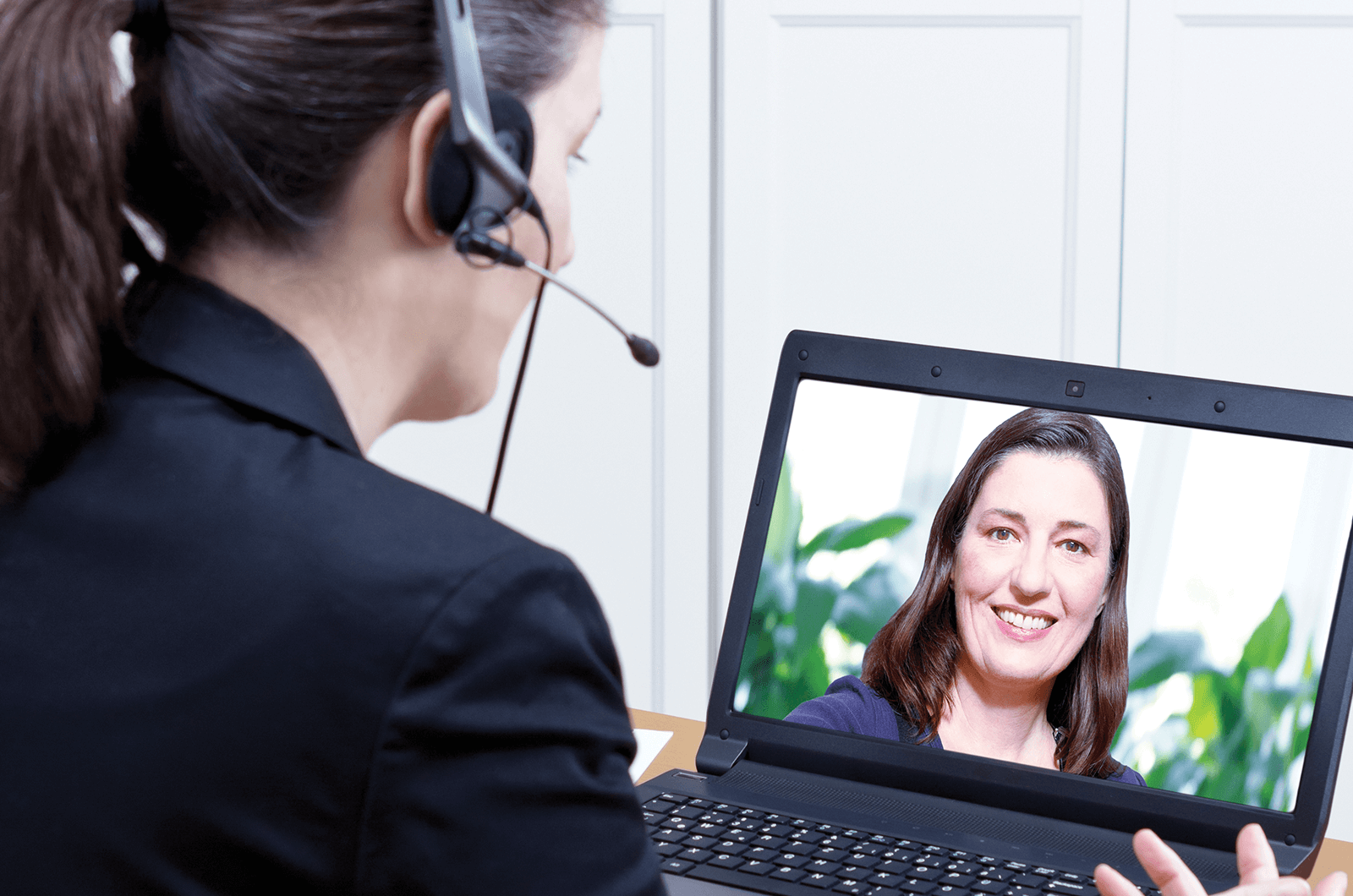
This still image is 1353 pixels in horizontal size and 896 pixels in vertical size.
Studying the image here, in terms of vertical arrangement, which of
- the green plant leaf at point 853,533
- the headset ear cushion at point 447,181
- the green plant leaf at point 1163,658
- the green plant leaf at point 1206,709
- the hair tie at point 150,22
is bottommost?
the green plant leaf at point 1206,709

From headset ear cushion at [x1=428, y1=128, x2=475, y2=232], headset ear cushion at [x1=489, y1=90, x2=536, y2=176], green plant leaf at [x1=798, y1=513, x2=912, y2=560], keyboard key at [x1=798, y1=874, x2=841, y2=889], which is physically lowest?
keyboard key at [x1=798, y1=874, x2=841, y2=889]

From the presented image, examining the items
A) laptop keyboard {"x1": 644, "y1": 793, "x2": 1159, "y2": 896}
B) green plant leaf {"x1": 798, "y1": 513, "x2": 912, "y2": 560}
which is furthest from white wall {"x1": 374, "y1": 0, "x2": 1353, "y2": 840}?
laptop keyboard {"x1": 644, "y1": 793, "x2": 1159, "y2": 896}

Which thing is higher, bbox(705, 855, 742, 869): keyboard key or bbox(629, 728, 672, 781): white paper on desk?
bbox(705, 855, 742, 869): keyboard key

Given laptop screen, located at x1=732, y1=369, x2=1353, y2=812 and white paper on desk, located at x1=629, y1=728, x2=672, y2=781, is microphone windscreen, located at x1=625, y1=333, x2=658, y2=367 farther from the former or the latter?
white paper on desk, located at x1=629, y1=728, x2=672, y2=781

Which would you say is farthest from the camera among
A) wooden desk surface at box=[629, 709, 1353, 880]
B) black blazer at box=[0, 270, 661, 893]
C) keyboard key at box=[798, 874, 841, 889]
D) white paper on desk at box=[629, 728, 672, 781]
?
white paper on desk at box=[629, 728, 672, 781]

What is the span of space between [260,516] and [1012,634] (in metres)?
0.54

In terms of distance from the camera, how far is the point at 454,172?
50 cm

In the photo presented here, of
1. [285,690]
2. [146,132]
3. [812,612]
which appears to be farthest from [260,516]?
[812,612]

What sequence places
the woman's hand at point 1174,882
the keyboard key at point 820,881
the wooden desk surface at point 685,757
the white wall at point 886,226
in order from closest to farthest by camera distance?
the woman's hand at point 1174,882 < the keyboard key at point 820,881 < the wooden desk surface at point 685,757 < the white wall at point 886,226

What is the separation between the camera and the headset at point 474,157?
0.47 meters

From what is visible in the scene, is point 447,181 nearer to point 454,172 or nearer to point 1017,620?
point 454,172

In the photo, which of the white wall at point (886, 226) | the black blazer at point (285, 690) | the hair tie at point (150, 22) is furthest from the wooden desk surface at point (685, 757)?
the white wall at point (886, 226)

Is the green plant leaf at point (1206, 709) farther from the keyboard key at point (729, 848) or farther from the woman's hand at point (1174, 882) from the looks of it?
the keyboard key at point (729, 848)

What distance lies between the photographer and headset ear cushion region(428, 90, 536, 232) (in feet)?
1.63
